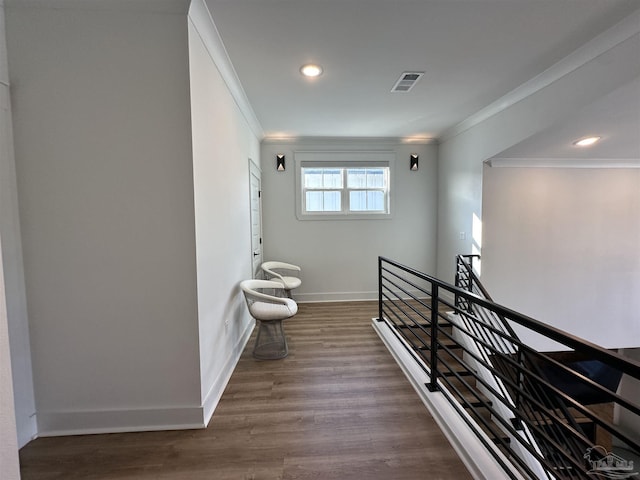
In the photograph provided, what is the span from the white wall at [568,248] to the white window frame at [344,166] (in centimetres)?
147

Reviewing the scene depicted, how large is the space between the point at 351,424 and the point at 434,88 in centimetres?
307

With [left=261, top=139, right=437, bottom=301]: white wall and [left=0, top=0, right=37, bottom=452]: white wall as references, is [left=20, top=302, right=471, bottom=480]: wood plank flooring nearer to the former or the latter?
[left=0, top=0, right=37, bottom=452]: white wall

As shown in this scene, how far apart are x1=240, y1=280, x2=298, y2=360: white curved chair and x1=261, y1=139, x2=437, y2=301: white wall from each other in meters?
1.52

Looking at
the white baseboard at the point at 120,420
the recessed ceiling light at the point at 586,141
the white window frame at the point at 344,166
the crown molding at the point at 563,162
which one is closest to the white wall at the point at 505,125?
the crown molding at the point at 563,162

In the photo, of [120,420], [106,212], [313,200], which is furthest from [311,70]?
[120,420]

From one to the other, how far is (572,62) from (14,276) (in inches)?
169

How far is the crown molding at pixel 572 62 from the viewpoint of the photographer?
5.88ft

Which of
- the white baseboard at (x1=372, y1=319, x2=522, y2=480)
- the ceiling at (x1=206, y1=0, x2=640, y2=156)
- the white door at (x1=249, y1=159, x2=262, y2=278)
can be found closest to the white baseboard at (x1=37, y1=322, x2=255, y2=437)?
the white baseboard at (x1=372, y1=319, x2=522, y2=480)

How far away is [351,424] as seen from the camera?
1.72 m

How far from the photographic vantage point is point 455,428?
158 centimetres

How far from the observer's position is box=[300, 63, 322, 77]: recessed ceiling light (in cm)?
222

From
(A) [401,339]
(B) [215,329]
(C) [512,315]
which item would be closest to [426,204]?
(A) [401,339]

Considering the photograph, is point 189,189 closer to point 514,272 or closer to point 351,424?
point 351,424

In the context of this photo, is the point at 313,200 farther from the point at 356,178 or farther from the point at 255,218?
the point at 255,218
